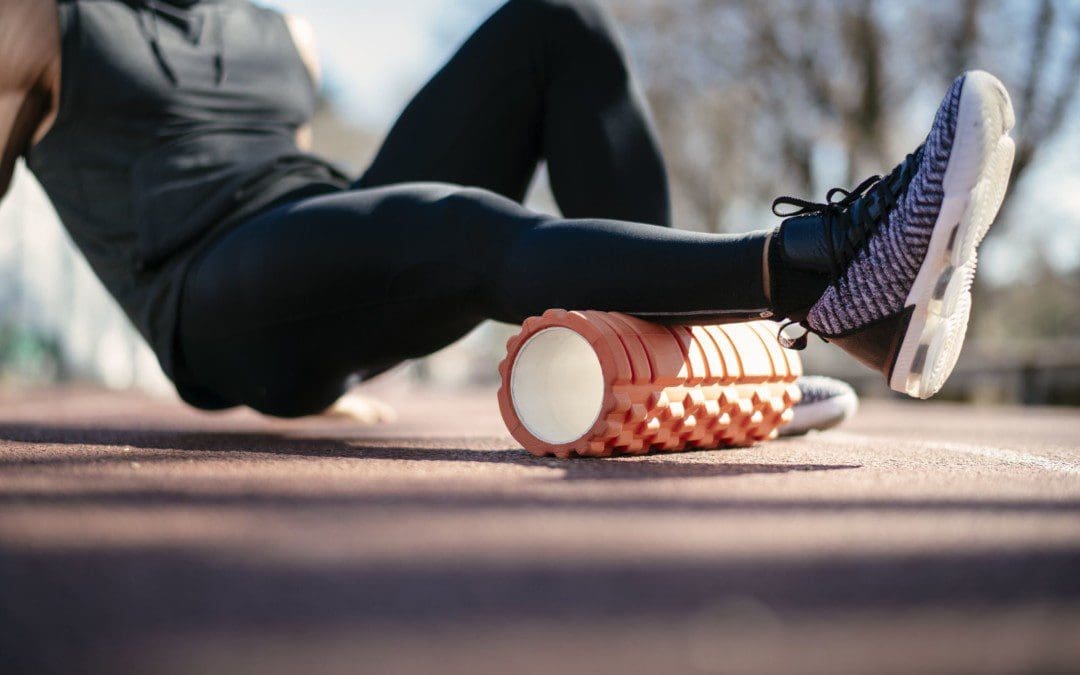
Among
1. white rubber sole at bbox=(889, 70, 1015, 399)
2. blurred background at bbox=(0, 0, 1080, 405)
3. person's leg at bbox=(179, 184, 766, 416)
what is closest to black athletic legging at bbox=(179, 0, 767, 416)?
person's leg at bbox=(179, 184, 766, 416)

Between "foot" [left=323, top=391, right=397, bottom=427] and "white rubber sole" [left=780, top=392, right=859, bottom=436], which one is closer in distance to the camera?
"white rubber sole" [left=780, top=392, right=859, bottom=436]

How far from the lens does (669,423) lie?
137 centimetres

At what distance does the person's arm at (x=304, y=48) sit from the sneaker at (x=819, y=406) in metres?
1.18

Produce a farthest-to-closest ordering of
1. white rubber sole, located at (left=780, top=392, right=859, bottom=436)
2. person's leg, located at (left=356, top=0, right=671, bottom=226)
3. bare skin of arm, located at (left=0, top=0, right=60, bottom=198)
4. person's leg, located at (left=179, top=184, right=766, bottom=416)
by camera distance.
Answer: white rubber sole, located at (left=780, top=392, right=859, bottom=436) < person's leg, located at (left=356, top=0, right=671, bottom=226) < bare skin of arm, located at (left=0, top=0, right=60, bottom=198) < person's leg, located at (left=179, top=184, right=766, bottom=416)

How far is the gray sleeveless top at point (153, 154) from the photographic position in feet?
5.45

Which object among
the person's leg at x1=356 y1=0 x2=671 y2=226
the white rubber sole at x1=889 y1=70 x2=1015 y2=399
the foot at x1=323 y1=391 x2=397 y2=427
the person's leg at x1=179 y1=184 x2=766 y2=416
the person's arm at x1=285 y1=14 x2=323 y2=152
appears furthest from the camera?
the foot at x1=323 y1=391 x2=397 y2=427

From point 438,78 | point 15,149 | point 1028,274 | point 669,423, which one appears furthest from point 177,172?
point 1028,274

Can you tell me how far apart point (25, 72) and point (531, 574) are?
1.42 m

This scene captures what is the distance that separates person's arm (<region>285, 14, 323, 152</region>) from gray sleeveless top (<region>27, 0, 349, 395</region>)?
249 millimetres

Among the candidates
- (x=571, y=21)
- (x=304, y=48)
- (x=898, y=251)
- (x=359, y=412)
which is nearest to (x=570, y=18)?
(x=571, y=21)

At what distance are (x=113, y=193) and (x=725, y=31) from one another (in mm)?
11428

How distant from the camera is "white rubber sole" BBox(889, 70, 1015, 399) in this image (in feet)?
3.54

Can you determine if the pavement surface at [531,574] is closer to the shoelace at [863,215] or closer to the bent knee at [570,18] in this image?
the shoelace at [863,215]

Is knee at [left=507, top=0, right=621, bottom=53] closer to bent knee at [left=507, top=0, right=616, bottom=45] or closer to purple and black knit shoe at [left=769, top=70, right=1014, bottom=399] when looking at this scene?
bent knee at [left=507, top=0, right=616, bottom=45]
